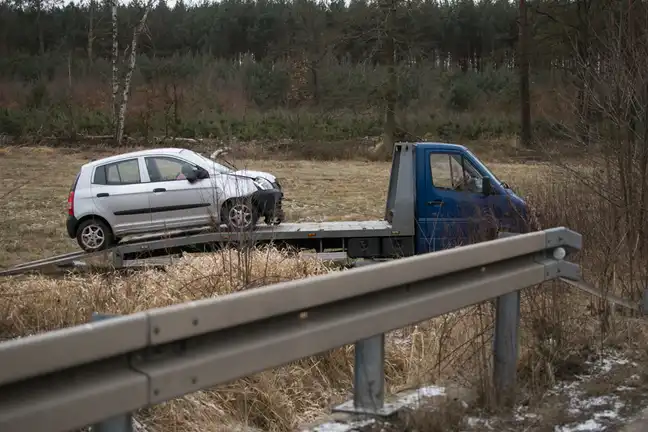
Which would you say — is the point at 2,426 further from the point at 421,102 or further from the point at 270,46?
the point at 270,46

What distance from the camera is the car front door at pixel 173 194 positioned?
51.1 feet

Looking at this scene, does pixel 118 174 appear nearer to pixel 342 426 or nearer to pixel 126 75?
pixel 342 426

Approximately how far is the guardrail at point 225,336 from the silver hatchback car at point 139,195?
10.6 metres

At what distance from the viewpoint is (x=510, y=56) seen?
237ft

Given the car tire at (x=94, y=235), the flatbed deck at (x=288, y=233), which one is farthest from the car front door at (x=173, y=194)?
the car tire at (x=94, y=235)

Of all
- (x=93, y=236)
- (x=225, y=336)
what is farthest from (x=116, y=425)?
(x=93, y=236)

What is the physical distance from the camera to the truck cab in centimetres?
1383

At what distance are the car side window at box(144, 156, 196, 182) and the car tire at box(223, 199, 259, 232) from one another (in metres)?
2.39

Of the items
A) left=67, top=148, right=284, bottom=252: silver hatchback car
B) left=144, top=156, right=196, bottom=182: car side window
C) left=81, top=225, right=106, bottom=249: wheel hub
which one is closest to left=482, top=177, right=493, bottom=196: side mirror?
left=67, top=148, right=284, bottom=252: silver hatchback car

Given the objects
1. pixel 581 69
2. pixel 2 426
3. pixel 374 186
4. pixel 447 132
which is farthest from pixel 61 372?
pixel 447 132

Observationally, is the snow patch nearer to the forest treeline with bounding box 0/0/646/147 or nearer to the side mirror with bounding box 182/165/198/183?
the side mirror with bounding box 182/165/198/183

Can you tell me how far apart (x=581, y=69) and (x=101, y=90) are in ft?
159

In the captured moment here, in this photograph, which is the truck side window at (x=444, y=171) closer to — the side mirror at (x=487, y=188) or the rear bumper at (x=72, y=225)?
the side mirror at (x=487, y=188)

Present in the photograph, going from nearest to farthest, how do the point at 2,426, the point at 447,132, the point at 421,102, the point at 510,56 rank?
1. the point at 2,426
2. the point at 447,132
3. the point at 421,102
4. the point at 510,56
